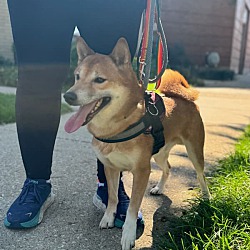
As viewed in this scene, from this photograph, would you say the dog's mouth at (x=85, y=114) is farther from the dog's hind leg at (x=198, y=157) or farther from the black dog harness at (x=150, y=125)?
the dog's hind leg at (x=198, y=157)

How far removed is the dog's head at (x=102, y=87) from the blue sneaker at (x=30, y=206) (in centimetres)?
50

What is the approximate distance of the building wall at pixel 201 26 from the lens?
17281 mm

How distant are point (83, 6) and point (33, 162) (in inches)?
34.7

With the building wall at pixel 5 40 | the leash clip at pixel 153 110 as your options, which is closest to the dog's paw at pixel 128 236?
the leash clip at pixel 153 110

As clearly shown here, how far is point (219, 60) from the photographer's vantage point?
17453 mm

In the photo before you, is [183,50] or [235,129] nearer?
[235,129]

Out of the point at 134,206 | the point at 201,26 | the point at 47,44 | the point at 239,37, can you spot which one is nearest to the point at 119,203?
the point at 134,206

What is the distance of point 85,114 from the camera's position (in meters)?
1.83

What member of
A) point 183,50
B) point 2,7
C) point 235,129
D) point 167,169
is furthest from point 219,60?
point 167,169

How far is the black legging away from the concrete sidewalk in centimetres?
31

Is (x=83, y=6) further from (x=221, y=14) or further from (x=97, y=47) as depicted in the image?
(x=221, y=14)

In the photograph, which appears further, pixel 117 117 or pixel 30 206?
pixel 30 206

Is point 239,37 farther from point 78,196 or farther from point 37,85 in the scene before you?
point 37,85

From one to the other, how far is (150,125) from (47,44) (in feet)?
2.25
